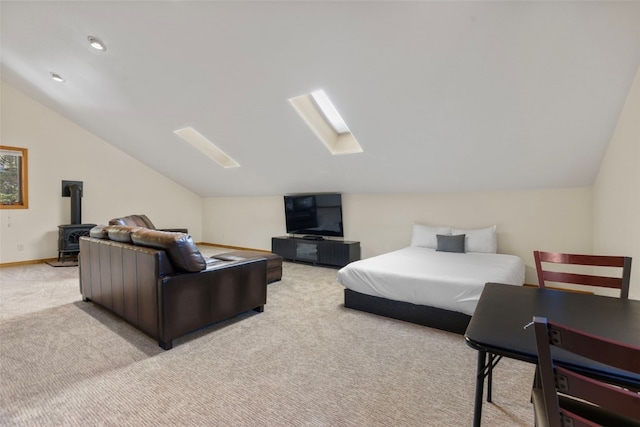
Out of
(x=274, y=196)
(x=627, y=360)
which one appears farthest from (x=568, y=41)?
(x=274, y=196)

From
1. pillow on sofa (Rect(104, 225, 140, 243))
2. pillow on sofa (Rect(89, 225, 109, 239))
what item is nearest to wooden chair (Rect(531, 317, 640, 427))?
pillow on sofa (Rect(104, 225, 140, 243))

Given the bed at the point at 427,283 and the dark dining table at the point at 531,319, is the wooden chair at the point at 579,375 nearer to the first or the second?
the dark dining table at the point at 531,319

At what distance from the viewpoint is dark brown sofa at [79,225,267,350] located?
2461mm

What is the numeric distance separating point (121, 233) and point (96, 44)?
2400 mm

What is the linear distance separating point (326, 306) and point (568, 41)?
329 centimetres

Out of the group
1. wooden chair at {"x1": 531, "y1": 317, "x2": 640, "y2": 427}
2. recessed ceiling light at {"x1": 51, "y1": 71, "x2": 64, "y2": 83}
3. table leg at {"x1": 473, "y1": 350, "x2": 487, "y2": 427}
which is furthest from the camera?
recessed ceiling light at {"x1": 51, "y1": 71, "x2": 64, "y2": 83}

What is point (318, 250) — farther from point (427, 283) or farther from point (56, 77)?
point (56, 77)

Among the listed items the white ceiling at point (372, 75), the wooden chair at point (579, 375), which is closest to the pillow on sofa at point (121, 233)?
the white ceiling at point (372, 75)

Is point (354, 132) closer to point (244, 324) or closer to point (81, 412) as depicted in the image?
point (244, 324)

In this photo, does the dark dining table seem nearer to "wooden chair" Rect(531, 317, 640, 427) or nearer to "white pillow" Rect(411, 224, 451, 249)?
"wooden chair" Rect(531, 317, 640, 427)

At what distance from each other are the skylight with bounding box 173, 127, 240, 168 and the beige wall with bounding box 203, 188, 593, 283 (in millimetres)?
1319

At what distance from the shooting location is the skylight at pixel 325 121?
4074mm

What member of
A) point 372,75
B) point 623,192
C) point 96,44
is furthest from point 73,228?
point 623,192

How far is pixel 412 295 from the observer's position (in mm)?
2947
